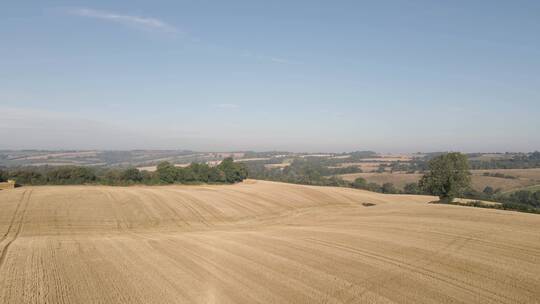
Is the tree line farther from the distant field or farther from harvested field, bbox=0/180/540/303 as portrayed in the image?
the distant field

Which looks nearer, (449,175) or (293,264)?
(293,264)

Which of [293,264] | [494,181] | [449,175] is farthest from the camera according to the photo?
[494,181]

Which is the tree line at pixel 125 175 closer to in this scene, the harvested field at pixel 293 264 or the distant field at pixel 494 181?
the harvested field at pixel 293 264

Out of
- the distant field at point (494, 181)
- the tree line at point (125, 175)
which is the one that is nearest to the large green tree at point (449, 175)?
the tree line at point (125, 175)

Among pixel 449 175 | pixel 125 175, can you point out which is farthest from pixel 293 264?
pixel 125 175

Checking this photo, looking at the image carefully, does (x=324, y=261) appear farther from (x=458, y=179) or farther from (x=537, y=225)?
(x=458, y=179)

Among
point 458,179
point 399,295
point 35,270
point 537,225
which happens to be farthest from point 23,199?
point 458,179

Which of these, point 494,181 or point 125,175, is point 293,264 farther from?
point 494,181
